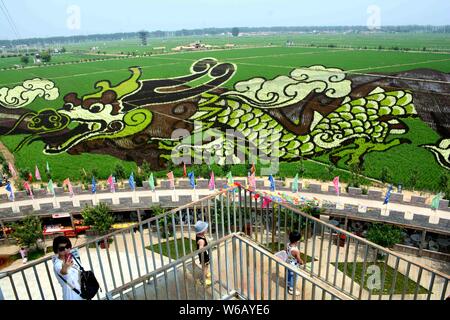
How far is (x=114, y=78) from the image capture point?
1196 inches

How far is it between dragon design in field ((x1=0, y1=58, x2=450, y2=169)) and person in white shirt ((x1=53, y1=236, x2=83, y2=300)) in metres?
14.9

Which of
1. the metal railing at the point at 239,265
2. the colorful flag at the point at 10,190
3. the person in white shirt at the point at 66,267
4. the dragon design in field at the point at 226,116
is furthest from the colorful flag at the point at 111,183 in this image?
the person in white shirt at the point at 66,267

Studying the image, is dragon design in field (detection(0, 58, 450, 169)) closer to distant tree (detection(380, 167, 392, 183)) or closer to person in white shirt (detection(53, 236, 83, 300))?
distant tree (detection(380, 167, 392, 183))

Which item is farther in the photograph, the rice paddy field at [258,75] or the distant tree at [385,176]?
the rice paddy field at [258,75]

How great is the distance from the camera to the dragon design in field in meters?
20.3

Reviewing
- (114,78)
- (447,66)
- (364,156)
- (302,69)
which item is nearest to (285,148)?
(364,156)

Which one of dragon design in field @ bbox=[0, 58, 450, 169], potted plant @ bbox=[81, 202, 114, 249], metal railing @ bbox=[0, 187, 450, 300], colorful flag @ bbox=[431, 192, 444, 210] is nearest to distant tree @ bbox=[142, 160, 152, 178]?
dragon design in field @ bbox=[0, 58, 450, 169]

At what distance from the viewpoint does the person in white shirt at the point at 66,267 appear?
16.3 feet

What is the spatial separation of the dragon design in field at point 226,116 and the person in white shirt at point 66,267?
49.0ft

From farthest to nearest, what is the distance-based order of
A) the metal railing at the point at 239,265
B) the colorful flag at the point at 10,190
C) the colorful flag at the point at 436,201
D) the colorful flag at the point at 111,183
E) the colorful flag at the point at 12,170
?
the colorful flag at the point at 12,170 → the colorful flag at the point at 111,183 → the colorful flag at the point at 10,190 → the colorful flag at the point at 436,201 → the metal railing at the point at 239,265

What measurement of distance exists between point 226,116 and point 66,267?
63.7 feet

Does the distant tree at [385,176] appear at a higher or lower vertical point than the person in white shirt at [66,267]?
lower

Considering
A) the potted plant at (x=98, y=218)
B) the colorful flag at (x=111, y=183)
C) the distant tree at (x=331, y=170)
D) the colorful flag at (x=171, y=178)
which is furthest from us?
the distant tree at (x=331, y=170)

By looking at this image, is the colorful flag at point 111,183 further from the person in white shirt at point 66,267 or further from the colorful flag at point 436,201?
the colorful flag at point 436,201
